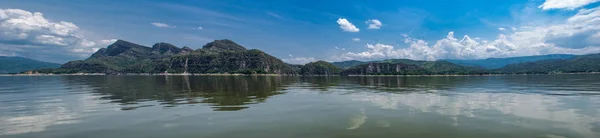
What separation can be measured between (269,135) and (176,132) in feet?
19.7

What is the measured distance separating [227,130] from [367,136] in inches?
343

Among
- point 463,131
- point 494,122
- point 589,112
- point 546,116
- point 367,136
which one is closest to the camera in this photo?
point 367,136

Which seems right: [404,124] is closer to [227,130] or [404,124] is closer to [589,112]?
[227,130]

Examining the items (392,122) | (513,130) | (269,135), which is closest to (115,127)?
(269,135)

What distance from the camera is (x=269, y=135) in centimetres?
1759

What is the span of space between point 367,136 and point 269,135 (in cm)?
565

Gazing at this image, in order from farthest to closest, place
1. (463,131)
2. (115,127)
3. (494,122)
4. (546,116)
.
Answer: (546,116)
(494,122)
(115,127)
(463,131)

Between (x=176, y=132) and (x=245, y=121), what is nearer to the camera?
(x=176, y=132)

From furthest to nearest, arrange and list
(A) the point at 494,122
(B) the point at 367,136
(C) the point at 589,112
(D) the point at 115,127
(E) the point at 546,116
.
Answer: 1. (C) the point at 589,112
2. (E) the point at 546,116
3. (A) the point at 494,122
4. (D) the point at 115,127
5. (B) the point at 367,136

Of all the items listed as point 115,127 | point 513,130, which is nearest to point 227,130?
point 115,127

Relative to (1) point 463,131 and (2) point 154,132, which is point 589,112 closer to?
(1) point 463,131

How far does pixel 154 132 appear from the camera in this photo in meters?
18.7

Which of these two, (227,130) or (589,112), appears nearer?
(227,130)

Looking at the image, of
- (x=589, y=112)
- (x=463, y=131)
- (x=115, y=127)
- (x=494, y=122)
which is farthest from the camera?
(x=589, y=112)
